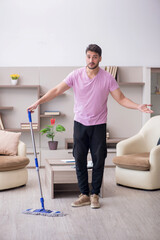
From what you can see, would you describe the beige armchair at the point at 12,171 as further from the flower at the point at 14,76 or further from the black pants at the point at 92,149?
the flower at the point at 14,76

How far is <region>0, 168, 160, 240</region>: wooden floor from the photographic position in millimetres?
2975

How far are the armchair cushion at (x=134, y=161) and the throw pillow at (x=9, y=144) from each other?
1313 mm

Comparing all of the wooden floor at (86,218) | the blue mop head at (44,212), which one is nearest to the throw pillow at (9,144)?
the wooden floor at (86,218)

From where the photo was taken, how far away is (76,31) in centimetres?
673

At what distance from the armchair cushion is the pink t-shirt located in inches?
41.8

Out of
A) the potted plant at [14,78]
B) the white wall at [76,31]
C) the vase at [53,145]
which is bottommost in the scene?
the vase at [53,145]

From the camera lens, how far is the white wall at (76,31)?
6645 mm

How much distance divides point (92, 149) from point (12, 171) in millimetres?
1258

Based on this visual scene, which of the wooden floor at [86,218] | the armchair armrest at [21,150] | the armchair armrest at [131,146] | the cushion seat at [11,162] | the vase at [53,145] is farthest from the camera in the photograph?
the vase at [53,145]

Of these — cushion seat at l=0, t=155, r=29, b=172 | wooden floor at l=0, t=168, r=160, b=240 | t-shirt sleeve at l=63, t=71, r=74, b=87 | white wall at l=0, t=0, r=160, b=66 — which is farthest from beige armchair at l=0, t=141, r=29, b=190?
white wall at l=0, t=0, r=160, b=66

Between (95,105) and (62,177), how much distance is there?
971 millimetres

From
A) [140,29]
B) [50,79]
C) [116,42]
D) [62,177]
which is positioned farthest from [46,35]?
[62,177]

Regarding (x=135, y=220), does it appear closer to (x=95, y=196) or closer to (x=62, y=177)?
(x=95, y=196)

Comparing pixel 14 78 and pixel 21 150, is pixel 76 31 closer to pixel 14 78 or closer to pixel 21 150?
pixel 14 78
